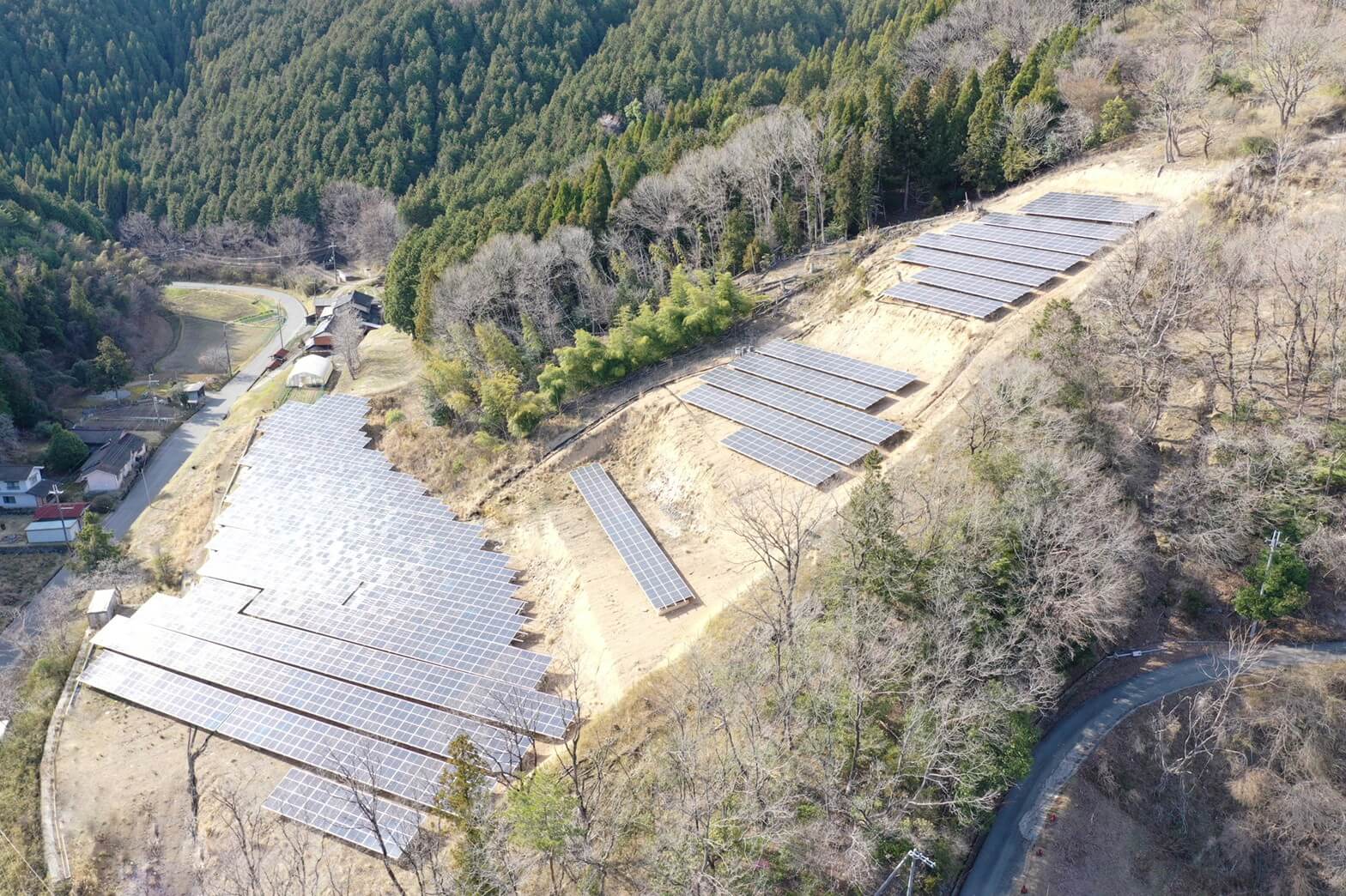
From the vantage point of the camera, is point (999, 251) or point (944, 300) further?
point (999, 251)

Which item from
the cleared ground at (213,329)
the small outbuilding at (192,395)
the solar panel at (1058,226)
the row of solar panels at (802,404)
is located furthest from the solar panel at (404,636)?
the cleared ground at (213,329)

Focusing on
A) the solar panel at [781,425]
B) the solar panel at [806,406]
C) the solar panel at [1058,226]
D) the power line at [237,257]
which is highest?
the solar panel at [1058,226]

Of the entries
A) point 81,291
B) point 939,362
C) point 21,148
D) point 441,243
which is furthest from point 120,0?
point 939,362

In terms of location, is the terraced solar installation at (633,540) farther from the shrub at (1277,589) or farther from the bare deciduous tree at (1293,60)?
the bare deciduous tree at (1293,60)

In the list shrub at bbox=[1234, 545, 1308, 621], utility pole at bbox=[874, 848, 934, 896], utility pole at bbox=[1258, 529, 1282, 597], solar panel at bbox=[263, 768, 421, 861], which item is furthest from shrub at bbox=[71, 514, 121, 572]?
utility pole at bbox=[1258, 529, 1282, 597]

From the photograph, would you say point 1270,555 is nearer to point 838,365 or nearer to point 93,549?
point 838,365

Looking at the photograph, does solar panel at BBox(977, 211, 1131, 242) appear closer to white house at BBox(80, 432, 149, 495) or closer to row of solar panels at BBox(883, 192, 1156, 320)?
row of solar panels at BBox(883, 192, 1156, 320)

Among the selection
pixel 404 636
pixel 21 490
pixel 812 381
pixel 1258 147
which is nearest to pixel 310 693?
pixel 404 636
